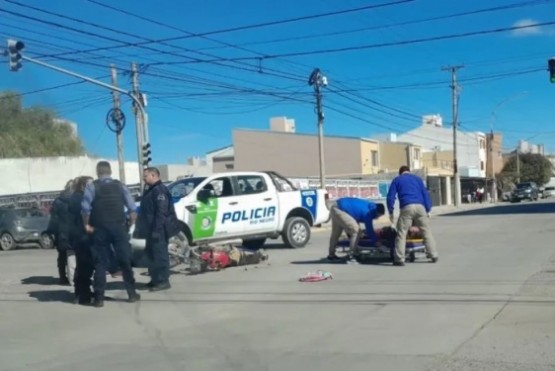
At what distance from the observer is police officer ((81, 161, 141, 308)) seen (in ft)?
31.1

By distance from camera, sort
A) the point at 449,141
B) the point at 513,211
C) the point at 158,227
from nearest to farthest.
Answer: the point at 158,227 → the point at 513,211 → the point at 449,141

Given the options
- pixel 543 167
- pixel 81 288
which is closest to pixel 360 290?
pixel 81 288

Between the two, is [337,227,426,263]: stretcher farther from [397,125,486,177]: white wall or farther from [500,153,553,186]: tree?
[500,153,553,186]: tree

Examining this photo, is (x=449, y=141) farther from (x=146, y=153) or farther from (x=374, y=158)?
(x=146, y=153)

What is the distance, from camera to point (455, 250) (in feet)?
48.6

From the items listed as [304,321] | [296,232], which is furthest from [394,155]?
[304,321]

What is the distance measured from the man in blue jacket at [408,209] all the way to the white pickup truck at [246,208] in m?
4.35

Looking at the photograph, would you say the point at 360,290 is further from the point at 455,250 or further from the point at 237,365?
the point at 455,250

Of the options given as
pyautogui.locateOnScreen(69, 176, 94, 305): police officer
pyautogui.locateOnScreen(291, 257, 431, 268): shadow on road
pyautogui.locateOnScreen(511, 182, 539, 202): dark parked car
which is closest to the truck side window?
pyautogui.locateOnScreen(291, 257, 431, 268): shadow on road

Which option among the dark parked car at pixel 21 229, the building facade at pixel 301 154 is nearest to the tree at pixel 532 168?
the building facade at pixel 301 154

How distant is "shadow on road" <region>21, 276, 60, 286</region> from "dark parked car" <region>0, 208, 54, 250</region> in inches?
456

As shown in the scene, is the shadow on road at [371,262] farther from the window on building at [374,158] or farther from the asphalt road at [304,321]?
the window on building at [374,158]

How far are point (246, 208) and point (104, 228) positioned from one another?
6524 mm

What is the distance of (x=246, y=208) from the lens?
1584cm
